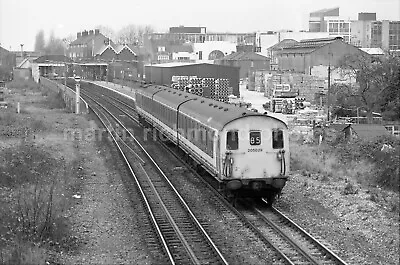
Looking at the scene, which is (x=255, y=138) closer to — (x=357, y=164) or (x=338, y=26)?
(x=357, y=164)

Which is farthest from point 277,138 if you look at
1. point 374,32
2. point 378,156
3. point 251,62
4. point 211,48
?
point 374,32

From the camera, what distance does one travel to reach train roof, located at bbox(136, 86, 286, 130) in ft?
56.0

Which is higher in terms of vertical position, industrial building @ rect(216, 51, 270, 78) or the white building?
the white building

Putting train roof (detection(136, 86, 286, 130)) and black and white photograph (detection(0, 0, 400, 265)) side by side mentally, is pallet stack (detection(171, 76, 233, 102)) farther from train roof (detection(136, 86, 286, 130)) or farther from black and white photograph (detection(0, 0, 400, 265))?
train roof (detection(136, 86, 286, 130))

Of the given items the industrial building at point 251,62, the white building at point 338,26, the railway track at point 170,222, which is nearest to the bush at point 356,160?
the railway track at point 170,222

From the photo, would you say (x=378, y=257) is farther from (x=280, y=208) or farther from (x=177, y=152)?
(x=177, y=152)

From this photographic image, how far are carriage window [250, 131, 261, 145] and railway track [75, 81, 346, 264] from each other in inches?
72.1

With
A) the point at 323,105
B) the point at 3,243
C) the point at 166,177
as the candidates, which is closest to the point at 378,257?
the point at 3,243

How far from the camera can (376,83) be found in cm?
4400

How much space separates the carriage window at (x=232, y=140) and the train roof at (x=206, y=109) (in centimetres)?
33

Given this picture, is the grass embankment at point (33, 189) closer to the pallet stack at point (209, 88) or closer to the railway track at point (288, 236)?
the railway track at point (288, 236)

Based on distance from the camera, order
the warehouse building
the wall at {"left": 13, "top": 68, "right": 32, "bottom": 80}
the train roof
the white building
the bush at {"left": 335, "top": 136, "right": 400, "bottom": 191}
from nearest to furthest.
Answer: the train roof
the bush at {"left": 335, "top": 136, "right": 400, "bottom": 191}
the warehouse building
the wall at {"left": 13, "top": 68, "right": 32, "bottom": 80}
the white building

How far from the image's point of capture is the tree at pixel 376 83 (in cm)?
3769

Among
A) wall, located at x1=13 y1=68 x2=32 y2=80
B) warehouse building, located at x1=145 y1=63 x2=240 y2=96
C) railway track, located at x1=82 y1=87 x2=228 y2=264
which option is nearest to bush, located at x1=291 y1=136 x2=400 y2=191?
railway track, located at x1=82 y1=87 x2=228 y2=264
